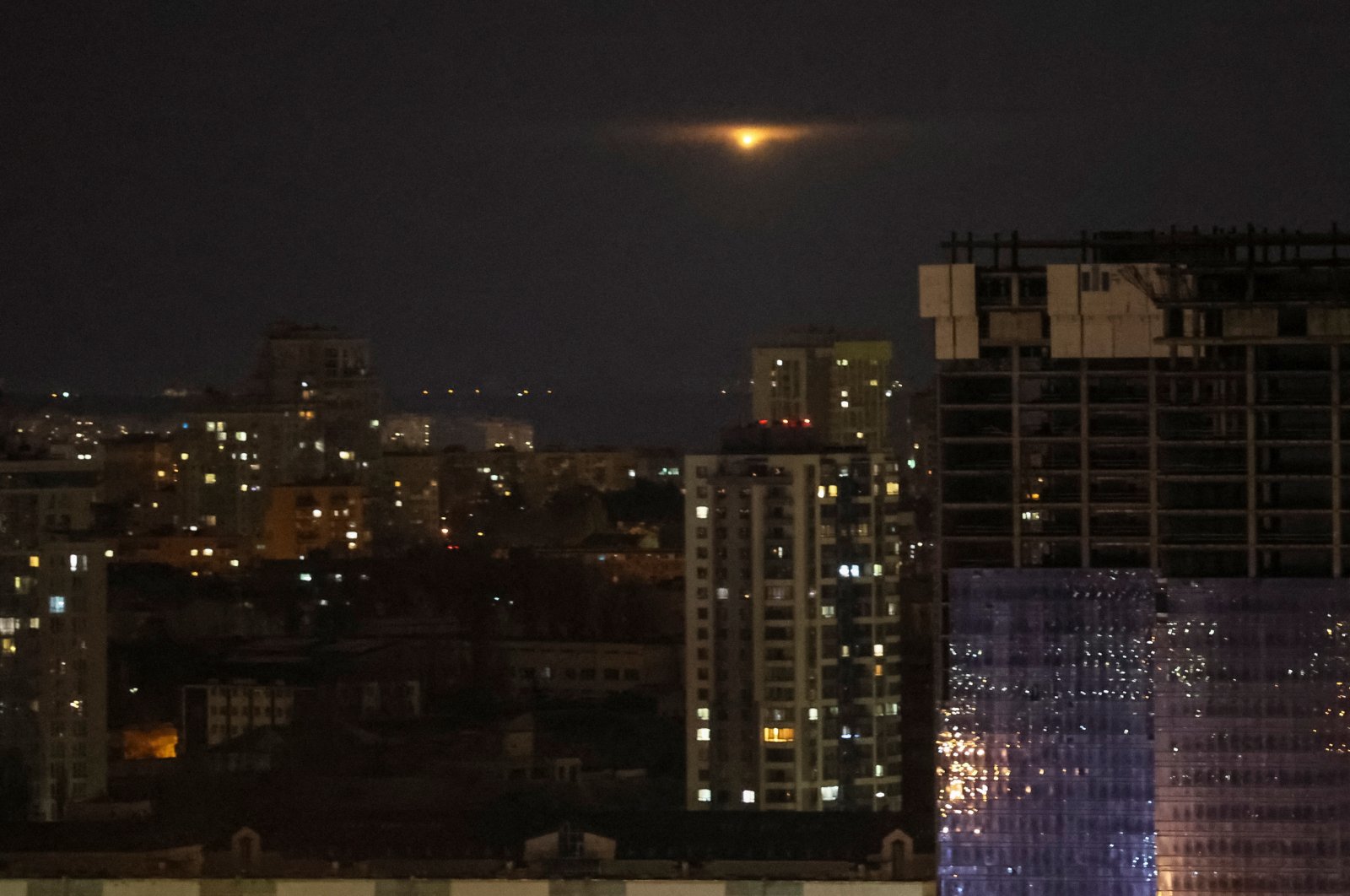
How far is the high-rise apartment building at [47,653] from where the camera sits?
9109 millimetres

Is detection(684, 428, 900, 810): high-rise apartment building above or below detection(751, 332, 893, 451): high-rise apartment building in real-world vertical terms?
below

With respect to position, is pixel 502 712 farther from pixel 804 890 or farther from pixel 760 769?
pixel 804 890

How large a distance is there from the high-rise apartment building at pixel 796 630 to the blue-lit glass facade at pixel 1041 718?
2825 mm

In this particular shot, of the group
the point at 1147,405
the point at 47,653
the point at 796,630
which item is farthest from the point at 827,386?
the point at 1147,405

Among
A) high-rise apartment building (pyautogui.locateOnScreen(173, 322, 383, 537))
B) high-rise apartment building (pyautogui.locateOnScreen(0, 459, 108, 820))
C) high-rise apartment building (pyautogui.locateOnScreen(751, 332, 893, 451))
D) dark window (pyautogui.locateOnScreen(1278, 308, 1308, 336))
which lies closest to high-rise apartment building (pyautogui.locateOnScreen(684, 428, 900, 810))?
high-rise apartment building (pyautogui.locateOnScreen(751, 332, 893, 451))

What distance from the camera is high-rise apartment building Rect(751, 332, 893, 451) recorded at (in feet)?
32.3

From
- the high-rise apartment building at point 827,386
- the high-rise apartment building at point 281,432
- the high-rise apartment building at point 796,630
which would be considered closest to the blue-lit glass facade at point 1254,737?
the high-rise apartment building at point 796,630

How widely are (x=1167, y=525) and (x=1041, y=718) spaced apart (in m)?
0.57

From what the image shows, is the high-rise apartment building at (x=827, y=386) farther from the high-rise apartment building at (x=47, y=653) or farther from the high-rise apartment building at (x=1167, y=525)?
the high-rise apartment building at (x=1167, y=525)

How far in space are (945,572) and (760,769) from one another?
321 centimetres

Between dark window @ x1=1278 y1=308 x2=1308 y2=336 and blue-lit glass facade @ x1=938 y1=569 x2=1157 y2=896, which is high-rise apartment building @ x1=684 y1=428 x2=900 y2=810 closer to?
A: blue-lit glass facade @ x1=938 y1=569 x2=1157 y2=896

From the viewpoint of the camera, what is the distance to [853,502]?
9.27 m

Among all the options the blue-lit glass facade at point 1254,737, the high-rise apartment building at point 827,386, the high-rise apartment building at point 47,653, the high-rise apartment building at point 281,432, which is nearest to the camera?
the blue-lit glass facade at point 1254,737

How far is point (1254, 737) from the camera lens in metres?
5.71
